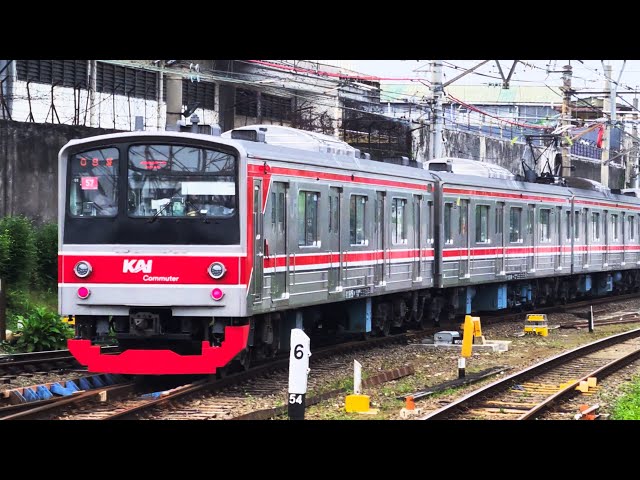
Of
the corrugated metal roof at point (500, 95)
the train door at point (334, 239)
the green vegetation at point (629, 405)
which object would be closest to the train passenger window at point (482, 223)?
the train door at point (334, 239)

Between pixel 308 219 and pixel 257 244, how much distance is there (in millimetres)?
1992

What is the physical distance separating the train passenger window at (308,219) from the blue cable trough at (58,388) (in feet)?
9.16

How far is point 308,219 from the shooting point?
14.9 metres

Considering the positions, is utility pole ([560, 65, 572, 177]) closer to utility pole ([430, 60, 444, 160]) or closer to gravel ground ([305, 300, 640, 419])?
utility pole ([430, 60, 444, 160])

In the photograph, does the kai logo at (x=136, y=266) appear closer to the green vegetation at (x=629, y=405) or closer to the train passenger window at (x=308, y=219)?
the train passenger window at (x=308, y=219)

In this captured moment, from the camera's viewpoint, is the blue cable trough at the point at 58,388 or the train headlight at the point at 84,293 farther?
the train headlight at the point at 84,293

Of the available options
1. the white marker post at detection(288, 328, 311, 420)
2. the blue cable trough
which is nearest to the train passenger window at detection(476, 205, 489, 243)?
the blue cable trough

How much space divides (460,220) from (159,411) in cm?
1134

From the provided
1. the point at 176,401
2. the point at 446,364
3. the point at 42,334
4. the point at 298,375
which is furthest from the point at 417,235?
the point at 298,375

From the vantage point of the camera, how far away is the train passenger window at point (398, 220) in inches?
727

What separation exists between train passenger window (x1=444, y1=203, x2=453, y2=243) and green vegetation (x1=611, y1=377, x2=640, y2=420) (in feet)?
24.1

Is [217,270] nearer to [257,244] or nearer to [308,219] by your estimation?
[257,244]
